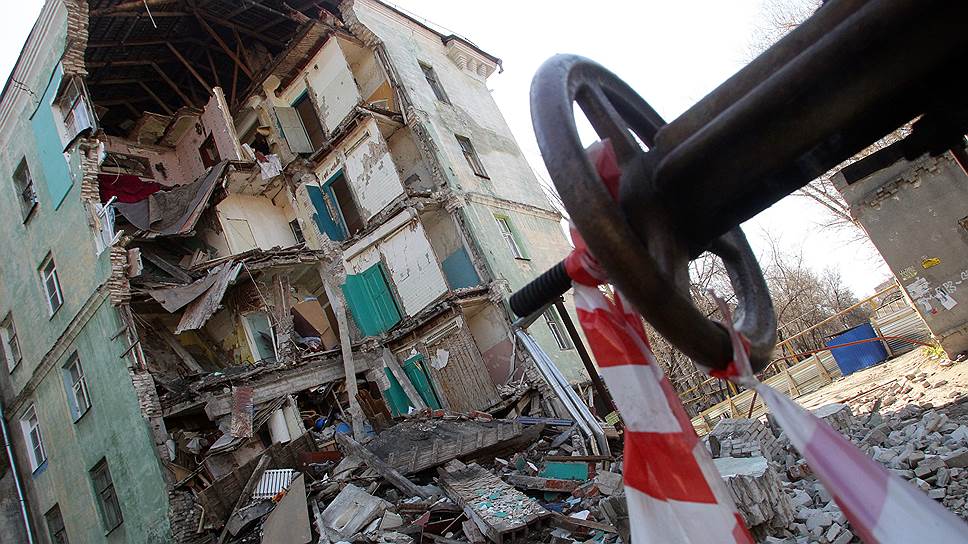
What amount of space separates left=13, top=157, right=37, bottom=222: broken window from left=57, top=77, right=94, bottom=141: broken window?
2691mm

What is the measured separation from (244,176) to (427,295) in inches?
313

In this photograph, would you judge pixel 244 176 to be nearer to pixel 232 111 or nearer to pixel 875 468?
pixel 232 111

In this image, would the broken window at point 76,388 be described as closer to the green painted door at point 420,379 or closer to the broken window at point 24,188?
the broken window at point 24,188

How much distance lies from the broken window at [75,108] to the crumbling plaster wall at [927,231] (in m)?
17.9

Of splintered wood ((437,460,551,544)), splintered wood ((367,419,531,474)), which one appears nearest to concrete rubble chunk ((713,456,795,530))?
splintered wood ((437,460,551,544))

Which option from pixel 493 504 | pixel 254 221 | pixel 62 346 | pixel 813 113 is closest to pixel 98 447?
pixel 62 346

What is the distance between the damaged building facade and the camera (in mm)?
13828

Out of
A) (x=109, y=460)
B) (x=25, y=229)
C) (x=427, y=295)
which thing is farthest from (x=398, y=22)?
(x=109, y=460)

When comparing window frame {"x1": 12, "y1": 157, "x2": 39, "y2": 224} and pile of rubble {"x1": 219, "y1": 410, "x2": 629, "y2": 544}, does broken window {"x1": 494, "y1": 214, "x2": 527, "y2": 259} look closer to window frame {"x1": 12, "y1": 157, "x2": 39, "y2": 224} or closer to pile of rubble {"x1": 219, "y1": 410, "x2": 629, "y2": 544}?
pile of rubble {"x1": 219, "y1": 410, "x2": 629, "y2": 544}

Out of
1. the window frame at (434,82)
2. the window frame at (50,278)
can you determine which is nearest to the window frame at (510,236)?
the window frame at (434,82)

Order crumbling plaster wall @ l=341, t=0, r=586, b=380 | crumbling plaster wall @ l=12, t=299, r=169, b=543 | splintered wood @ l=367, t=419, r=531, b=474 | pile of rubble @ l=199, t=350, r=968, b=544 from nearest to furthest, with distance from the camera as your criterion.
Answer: pile of rubble @ l=199, t=350, r=968, b=544 < splintered wood @ l=367, t=419, r=531, b=474 < crumbling plaster wall @ l=12, t=299, r=169, b=543 < crumbling plaster wall @ l=341, t=0, r=586, b=380

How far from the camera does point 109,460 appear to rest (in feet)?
45.0

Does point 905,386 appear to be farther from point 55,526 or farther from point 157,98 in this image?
point 157,98

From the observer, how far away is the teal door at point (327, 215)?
20156 mm
